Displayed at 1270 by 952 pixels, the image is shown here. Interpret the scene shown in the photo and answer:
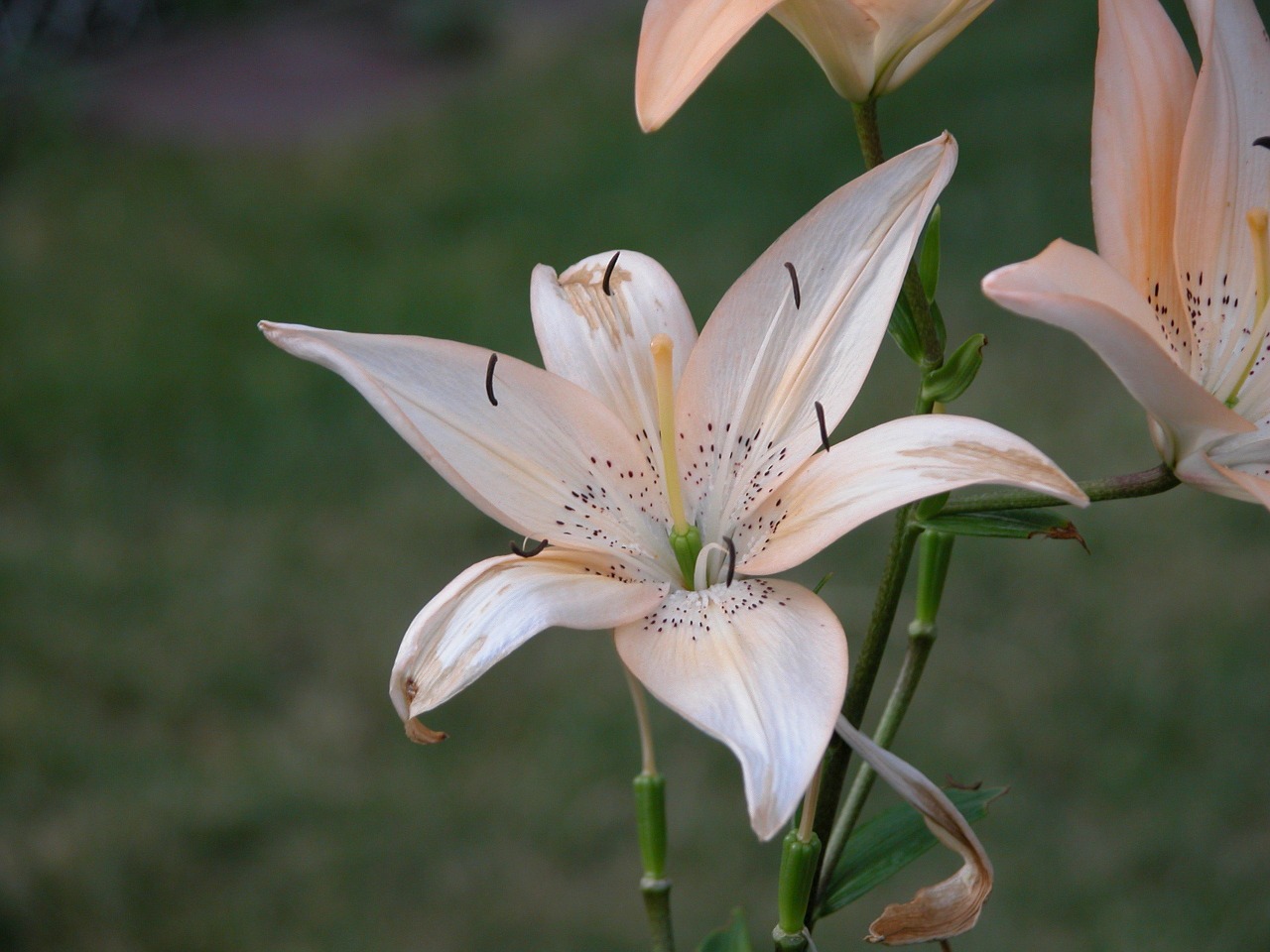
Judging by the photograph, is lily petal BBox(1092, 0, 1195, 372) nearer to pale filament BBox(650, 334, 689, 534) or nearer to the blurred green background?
pale filament BBox(650, 334, 689, 534)

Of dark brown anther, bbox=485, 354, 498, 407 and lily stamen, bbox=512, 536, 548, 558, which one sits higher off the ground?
dark brown anther, bbox=485, 354, 498, 407

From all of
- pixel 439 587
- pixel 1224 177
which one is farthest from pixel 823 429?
pixel 439 587

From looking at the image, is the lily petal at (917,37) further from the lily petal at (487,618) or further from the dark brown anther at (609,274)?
the lily petal at (487,618)

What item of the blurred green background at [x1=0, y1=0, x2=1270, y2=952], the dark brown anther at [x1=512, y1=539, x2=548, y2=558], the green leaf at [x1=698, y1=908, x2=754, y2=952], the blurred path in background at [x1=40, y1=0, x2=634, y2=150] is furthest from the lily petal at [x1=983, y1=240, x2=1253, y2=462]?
the blurred path in background at [x1=40, y1=0, x2=634, y2=150]

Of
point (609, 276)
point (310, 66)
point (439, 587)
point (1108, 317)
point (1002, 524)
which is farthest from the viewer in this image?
point (310, 66)

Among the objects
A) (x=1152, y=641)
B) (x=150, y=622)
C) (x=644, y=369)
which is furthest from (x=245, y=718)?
(x=644, y=369)

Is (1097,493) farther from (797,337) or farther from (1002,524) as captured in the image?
(797,337)
